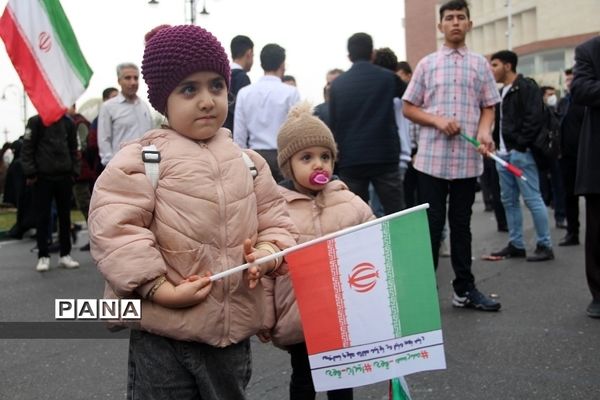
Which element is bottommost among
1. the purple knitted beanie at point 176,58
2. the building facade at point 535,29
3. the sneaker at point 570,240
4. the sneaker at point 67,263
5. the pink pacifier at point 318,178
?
the sneaker at point 570,240

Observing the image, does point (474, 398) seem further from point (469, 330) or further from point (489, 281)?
point (489, 281)

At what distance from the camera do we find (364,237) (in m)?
2.18

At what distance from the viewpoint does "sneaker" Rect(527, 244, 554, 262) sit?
275 inches

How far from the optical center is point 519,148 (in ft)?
24.1

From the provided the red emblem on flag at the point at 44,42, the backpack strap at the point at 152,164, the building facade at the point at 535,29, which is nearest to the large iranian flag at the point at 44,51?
the red emblem on flag at the point at 44,42

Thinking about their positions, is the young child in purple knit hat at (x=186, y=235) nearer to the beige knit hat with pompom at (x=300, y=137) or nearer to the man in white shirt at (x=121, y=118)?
the beige knit hat with pompom at (x=300, y=137)

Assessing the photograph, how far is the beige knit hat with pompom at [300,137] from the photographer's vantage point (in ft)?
9.86

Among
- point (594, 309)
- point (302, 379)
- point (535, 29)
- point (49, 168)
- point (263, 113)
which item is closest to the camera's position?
point (302, 379)

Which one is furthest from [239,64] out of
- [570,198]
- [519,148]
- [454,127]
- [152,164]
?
[152,164]

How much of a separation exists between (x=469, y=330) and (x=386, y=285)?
2491 millimetres

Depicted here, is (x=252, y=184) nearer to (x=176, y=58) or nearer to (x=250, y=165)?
(x=250, y=165)

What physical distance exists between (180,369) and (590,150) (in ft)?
11.6

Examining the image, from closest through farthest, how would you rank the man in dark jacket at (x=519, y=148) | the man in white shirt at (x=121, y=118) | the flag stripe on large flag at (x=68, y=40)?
the flag stripe on large flag at (x=68, y=40)
the man in white shirt at (x=121, y=118)
the man in dark jacket at (x=519, y=148)

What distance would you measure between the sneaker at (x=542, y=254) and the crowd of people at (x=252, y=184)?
1.97m
